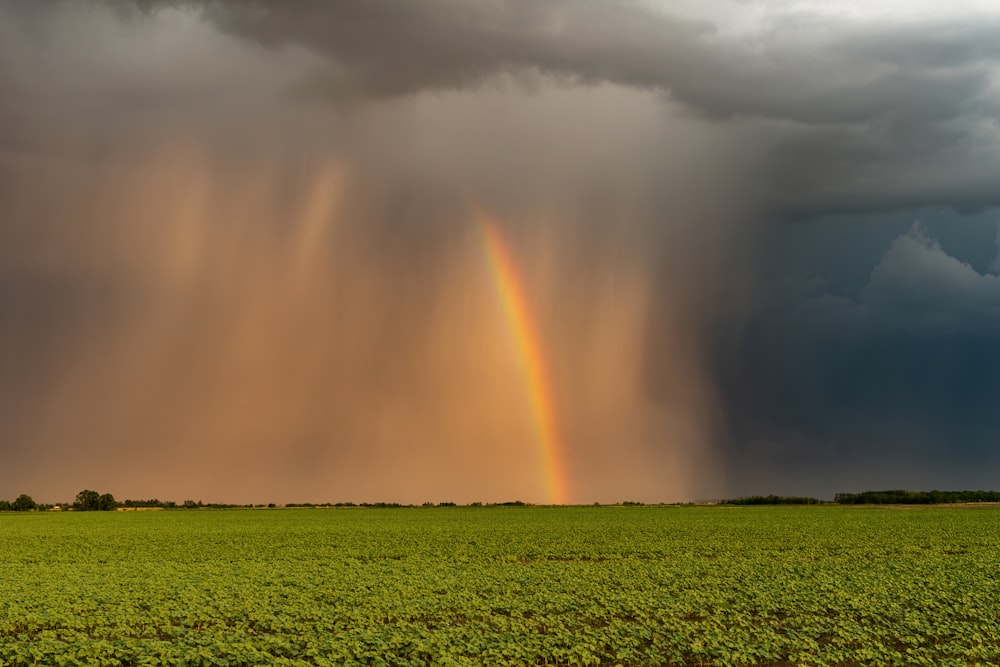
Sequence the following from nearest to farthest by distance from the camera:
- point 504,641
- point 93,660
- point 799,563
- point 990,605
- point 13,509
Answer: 1. point 93,660
2. point 504,641
3. point 990,605
4. point 799,563
5. point 13,509

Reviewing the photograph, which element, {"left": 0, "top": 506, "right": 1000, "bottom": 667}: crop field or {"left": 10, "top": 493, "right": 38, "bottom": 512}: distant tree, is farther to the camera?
{"left": 10, "top": 493, "right": 38, "bottom": 512}: distant tree

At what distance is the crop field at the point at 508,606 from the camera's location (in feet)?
80.4

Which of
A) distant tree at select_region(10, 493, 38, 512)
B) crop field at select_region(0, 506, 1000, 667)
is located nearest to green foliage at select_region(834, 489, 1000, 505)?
crop field at select_region(0, 506, 1000, 667)

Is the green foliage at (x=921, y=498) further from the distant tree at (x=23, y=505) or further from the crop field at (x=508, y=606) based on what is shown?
the distant tree at (x=23, y=505)

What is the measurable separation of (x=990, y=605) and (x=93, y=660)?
109 feet

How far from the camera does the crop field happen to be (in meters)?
24.5

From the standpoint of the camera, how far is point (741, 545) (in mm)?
63656

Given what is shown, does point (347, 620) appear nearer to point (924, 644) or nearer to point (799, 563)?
point (924, 644)

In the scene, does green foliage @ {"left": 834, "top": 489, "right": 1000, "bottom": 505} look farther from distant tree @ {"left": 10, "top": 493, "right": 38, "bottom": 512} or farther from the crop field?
distant tree @ {"left": 10, "top": 493, "right": 38, "bottom": 512}

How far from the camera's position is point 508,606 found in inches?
1282

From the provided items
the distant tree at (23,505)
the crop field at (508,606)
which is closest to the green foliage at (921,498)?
the crop field at (508,606)

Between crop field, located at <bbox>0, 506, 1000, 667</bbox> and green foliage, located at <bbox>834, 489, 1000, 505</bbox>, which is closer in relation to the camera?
crop field, located at <bbox>0, 506, 1000, 667</bbox>

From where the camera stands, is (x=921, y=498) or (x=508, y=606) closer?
(x=508, y=606)

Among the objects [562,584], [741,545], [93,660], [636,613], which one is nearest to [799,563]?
[741,545]
